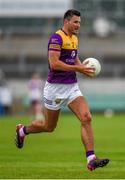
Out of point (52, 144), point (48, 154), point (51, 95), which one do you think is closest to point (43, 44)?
point (52, 144)

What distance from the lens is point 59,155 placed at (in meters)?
19.2

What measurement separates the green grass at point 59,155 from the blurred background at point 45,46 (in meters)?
16.1

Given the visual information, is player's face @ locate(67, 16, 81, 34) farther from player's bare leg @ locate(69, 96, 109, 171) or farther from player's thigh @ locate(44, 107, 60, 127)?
player's thigh @ locate(44, 107, 60, 127)

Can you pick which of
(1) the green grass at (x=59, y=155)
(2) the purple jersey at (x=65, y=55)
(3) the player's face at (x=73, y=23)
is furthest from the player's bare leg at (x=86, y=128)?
(3) the player's face at (x=73, y=23)

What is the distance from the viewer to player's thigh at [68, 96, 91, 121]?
15.1m

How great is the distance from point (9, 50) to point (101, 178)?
37979mm

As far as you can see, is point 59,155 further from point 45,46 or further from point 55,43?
point 45,46

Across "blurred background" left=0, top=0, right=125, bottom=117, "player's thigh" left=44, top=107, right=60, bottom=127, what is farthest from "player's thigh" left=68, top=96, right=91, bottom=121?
"blurred background" left=0, top=0, right=125, bottom=117

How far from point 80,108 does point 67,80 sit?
0.56m

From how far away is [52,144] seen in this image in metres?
23.0

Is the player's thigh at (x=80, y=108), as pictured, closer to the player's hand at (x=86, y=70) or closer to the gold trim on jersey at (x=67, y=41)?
the player's hand at (x=86, y=70)

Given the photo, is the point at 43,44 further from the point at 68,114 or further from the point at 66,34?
the point at 66,34

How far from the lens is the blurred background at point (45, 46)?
46.8 meters

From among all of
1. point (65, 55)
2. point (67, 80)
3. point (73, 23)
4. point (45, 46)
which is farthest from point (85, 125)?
point (45, 46)
